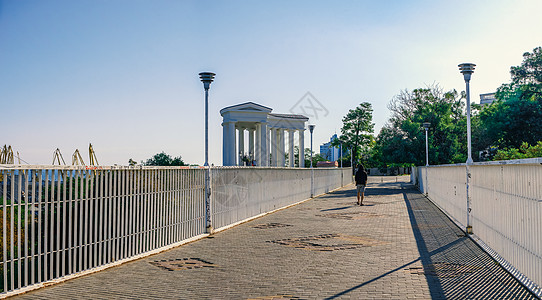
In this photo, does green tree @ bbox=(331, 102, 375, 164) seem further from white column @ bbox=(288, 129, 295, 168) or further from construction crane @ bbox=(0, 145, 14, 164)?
construction crane @ bbox=(0, 145, 14, 164)

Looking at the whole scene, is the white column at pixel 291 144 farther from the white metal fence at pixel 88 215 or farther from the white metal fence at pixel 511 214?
the white metal fence at pixel 511 214

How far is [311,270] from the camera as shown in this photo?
9.11 meters

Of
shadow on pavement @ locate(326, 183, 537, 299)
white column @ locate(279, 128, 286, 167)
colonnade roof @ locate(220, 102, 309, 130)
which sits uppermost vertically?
colonnade roof @ locate(220, 102, 309, 130)

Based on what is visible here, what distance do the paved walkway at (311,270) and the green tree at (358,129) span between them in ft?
269

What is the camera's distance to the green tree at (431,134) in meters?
54.0

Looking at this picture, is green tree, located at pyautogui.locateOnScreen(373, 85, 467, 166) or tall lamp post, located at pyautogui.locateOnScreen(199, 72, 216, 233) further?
green tree, located at pyautogui.locateOnScreen(373, 85, 467, 166)

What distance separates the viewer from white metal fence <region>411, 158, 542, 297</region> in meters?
7.43

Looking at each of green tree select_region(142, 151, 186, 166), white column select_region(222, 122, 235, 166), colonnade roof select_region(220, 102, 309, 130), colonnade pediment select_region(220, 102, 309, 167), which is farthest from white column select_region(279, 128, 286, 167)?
green tree select_region(142, 151, 186, 166)

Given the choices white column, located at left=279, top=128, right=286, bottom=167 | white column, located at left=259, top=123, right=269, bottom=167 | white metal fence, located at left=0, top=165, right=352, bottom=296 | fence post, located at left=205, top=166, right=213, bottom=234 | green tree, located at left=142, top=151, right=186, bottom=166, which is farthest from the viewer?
white column, located at left=279, top=128, right=286, bottom=167

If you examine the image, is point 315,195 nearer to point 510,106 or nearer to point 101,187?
point 101,187

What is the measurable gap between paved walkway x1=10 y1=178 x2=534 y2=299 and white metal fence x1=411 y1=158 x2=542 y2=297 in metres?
0.32

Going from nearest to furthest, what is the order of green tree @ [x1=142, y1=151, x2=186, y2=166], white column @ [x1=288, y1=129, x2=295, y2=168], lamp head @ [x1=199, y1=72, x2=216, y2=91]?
lamp head @ [x1=199, y1=72, x2=216, y2=91] < green tree @ [x1=142, y1=151, x2=186, y2=166] < white column @ [x1=288, y1=129, x2=295, y2=168]

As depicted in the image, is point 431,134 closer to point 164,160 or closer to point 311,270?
point 164,160

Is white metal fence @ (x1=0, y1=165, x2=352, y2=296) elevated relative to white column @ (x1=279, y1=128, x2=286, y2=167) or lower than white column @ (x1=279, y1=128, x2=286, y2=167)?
lower
